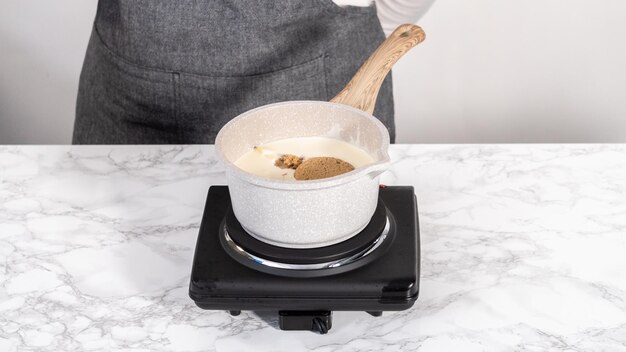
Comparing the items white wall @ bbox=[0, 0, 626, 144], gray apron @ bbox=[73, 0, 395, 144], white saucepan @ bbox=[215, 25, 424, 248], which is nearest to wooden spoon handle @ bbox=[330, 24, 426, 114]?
white saucepan @ bbox=[215, 25, 424, 248]

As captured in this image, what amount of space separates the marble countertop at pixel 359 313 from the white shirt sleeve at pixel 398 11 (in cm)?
35

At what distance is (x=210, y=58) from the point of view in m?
1.27

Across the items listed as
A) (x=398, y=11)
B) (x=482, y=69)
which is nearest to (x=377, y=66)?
(x=398, y=11)

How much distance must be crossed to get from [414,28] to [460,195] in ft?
0.73

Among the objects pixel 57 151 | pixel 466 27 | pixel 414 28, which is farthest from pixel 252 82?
pixel 466 27

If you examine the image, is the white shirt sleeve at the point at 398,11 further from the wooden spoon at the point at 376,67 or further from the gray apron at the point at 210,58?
the wooden spoon at the point at 376,67

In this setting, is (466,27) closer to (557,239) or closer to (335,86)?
(335,86)

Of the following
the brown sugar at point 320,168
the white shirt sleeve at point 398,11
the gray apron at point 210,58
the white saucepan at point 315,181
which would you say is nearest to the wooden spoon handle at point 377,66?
the white saucepan at point 315,181

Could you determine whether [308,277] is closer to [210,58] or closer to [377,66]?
[377,66]

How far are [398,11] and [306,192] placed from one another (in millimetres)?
713

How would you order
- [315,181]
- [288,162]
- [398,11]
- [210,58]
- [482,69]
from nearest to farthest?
[315,181] < [288,162] < [210,58] < [398,11] < [482,69]

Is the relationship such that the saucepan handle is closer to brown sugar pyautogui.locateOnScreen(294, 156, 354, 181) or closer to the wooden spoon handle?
brown sugar pyautogui.locateOnScreen(294, 156, 354, 181)

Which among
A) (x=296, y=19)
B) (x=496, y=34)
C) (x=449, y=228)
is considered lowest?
(x=496, y=34)

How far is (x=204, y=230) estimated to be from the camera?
0.89m
